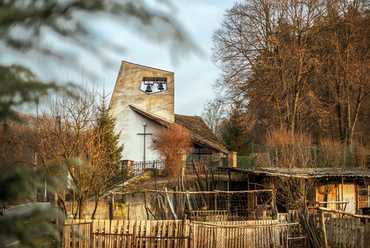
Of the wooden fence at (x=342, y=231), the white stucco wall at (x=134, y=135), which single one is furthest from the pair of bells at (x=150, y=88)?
the wooden fence at (x=342, y=231)

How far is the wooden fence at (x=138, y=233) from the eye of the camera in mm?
11638

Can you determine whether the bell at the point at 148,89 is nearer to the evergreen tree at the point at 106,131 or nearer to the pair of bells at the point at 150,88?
the pair of bells at the point at 150,88

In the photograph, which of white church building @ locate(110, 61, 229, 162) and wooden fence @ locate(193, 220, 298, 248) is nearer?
wooden fence @ locate(193, 220, 298, 248)

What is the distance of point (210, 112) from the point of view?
5303 centimetres

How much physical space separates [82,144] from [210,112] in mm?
40735

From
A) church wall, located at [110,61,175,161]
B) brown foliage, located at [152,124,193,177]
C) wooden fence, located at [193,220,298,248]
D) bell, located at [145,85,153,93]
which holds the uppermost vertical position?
bell, located at [145,85,153,93]

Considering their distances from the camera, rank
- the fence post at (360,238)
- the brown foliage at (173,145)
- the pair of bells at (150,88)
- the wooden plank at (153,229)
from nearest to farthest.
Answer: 1. the fence post at (360,238)
2. the wooden plank at (153,229)
3. the brown foliage at (173,145)
4. the pair of bells at (150,88)

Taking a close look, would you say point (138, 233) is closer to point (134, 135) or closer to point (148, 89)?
point (134, 135)

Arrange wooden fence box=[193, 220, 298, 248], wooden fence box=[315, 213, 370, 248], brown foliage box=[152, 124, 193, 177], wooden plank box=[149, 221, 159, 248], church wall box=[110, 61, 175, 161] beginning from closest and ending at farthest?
wooden plank box=[149, 221, 159, 248], wooden fence box=[193, 220, 298, 248], wooden fence box=[315, 213, 370, 248], brown foliage box=[152, 124, 193, 177], church wall box=[110, 61, 175, 161]

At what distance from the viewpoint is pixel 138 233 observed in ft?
39.1

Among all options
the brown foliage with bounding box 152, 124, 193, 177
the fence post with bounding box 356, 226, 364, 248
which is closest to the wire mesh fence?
the fence post with bounding box 356, 226, 364, 248

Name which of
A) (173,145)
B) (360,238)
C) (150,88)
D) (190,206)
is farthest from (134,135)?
(360,238)

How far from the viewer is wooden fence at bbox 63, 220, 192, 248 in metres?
11.6

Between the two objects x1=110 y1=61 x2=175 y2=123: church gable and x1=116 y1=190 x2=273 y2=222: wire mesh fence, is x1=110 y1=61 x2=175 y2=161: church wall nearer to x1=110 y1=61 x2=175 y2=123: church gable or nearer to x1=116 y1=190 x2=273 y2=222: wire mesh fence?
x1=110 y1=61 x2=175 y2=123: church gable
